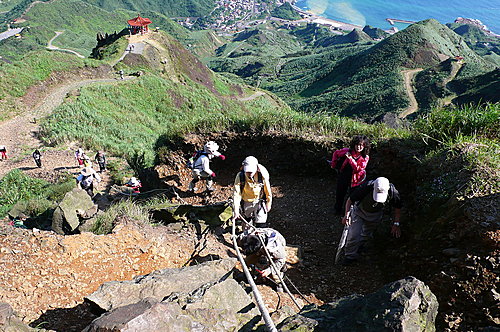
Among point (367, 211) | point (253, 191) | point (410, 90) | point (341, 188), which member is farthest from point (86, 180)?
point (410, 90)

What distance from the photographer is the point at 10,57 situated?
85.6m

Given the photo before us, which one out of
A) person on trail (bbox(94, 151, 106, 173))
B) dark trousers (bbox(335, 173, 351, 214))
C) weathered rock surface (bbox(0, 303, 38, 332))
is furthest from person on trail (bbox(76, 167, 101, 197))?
dark trousers (bbox(335, 173, 351, 214))

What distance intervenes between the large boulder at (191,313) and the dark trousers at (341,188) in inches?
128

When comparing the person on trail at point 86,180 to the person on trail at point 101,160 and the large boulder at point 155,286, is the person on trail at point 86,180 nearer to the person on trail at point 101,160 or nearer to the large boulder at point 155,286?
the person on trail at point 101,160

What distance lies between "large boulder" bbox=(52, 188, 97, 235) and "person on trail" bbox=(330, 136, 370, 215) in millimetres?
5644

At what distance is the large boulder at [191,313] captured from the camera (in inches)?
98.0

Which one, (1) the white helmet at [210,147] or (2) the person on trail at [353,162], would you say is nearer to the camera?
(2) the person on trail at [353,162]

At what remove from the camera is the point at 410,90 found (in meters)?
62.7

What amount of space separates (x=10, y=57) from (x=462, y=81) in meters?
111

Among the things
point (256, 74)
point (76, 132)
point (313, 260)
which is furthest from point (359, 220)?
point (256, 74)

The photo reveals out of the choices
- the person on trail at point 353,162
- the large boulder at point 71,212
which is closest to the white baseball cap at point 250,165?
the person on trail at point 353,162

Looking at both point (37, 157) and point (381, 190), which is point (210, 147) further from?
point (37, 157)

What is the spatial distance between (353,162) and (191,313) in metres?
3.91

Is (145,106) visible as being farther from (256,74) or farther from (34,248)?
(256,74)
